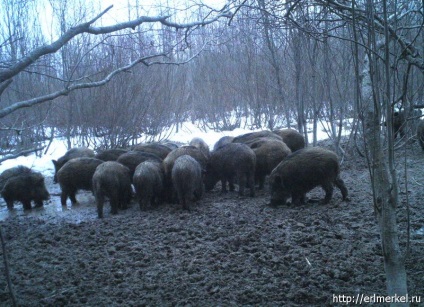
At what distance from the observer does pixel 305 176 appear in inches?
266

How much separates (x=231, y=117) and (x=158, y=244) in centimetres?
1448

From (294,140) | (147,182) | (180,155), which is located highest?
(294,140)

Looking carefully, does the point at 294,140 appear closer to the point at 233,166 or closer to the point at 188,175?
the point at 233,166

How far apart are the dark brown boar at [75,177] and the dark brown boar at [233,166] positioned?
2449mm

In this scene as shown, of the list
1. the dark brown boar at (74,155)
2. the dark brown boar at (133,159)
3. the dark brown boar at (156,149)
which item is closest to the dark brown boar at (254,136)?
the dark brown boar at (156,149)

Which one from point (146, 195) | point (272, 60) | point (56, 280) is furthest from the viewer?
point (272, 60)

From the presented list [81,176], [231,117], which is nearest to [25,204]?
[81,176]

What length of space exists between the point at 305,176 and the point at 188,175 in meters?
1.98

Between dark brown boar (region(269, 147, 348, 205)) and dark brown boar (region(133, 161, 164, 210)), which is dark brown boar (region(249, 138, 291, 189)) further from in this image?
dark brown boar (region(133, 161, 164, 210))

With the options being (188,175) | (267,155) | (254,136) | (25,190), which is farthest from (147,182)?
(254,136)

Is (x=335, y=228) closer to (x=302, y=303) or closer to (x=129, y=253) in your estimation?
(x=302, y=303)

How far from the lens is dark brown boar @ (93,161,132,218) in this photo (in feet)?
24.2

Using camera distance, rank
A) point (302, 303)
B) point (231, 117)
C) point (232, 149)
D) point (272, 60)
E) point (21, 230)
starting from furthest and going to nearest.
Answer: point (231, 117) < point (272, 60) < point (232, 149) < point (21, 230) < point (302, 303)

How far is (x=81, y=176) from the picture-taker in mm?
8672
